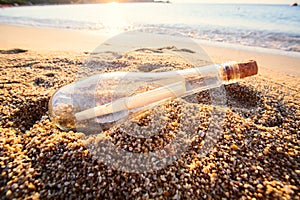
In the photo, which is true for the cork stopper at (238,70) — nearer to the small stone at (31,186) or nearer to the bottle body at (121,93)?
the bottle body at (121,93)

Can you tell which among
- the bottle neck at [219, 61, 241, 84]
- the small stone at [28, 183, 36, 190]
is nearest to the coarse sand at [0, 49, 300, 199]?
the small stone at [28, 183, 36, 190]

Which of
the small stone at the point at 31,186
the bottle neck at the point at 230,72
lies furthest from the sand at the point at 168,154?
the bottle neck at the point at 230,72

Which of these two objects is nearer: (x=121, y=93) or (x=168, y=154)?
(x=168, y=154)

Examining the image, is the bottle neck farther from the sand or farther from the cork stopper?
the sand

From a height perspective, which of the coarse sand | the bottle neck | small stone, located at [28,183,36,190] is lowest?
small stone, located at [28,183,36,190]

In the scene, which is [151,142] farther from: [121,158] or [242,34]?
[242,34]

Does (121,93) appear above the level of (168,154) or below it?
above

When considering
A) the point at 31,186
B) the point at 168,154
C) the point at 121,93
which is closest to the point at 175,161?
the point at 168,154

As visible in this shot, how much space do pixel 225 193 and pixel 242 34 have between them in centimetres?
855

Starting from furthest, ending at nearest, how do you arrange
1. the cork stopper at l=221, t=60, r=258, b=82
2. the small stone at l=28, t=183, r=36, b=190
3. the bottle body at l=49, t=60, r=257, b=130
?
the cork stopper at l=221, t=60, r=258, b=82 < the bottle body at l=49, t=60, r=257, b=130 < the small stone at l=28, t=183, r=36, b=190

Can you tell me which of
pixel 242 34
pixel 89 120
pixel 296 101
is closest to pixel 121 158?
pixel 89 120

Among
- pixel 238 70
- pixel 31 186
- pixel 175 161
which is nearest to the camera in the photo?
pixel 31 186

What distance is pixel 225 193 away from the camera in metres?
1.00

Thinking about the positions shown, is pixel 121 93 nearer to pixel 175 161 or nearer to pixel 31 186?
pixel 175 161
